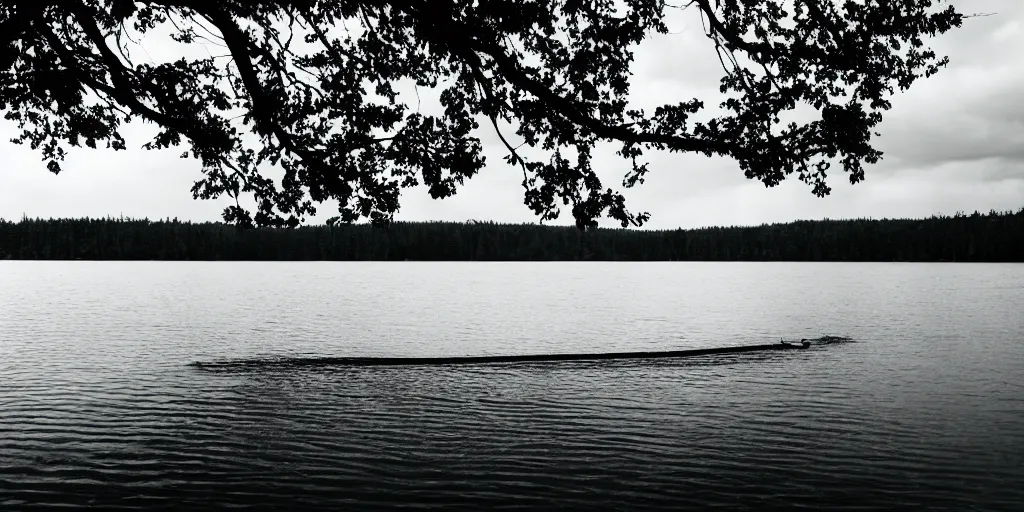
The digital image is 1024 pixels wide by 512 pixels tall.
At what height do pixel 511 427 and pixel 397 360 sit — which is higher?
pixel 511 427

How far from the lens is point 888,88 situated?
19.4 metres

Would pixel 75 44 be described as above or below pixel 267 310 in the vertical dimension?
above

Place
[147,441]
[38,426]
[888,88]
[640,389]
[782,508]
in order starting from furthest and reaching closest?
[640,389]
[888,88]
[38,426]
[147,441]
[782,508]

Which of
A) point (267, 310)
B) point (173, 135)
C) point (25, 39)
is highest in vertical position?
point (25, 39)

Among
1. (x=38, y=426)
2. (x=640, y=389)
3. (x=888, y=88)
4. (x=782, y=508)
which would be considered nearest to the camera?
(x=782, y=508)

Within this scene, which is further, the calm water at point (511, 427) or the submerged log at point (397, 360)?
the submerged log at point (397, 360)

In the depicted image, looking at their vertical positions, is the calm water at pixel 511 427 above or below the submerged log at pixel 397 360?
above

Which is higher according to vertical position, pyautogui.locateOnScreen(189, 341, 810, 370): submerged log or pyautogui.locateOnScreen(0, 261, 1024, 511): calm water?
pyautogui.locateOnScreen(0, 261, 1024, 511): calm water

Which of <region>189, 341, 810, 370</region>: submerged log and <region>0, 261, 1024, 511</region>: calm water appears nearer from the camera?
<region>0, 261, 1024, 511</region>: calm water

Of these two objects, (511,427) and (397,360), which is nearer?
(511,427)

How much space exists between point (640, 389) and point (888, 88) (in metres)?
9.37

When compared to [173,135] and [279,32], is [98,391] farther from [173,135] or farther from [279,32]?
[279,32]

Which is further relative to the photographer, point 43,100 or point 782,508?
point 43,100

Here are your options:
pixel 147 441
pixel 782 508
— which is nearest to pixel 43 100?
pixel 147 441
